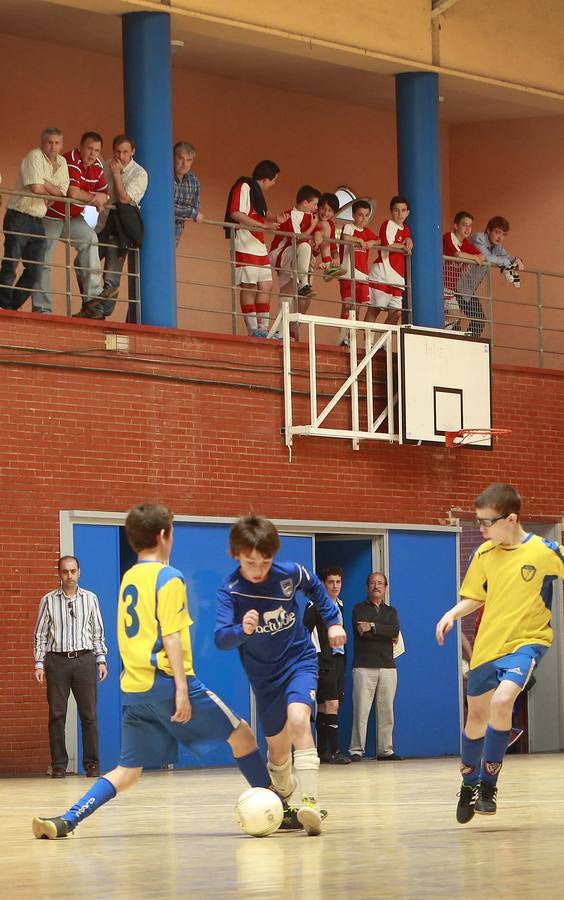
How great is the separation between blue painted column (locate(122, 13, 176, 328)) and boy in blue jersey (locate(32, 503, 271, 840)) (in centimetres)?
927

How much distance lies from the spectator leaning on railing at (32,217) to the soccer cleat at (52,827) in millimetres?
8368

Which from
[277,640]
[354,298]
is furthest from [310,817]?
[354,298]

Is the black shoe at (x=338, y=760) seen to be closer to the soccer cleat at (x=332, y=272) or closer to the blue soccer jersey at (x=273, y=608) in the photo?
the soccer cleat at (x=332, y=272)

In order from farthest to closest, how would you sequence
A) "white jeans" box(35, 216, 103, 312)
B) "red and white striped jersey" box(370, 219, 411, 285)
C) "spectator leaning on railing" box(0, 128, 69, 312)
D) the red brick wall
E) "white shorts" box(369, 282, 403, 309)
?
"red and white striped jersey" box(370, 219, 411, 285) < "white shorts" box(369, 282, 403, 309) < "white jeans" box(35, 216, 103, 312) < "spectator leaning on railing" box(0, 128, 69, 312) < the red brick wall

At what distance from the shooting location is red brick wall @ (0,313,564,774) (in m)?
15.7

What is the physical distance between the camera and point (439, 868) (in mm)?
6523

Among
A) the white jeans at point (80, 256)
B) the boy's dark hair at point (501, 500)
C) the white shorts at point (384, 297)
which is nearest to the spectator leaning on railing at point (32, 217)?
the white jeans at point (80, 256)

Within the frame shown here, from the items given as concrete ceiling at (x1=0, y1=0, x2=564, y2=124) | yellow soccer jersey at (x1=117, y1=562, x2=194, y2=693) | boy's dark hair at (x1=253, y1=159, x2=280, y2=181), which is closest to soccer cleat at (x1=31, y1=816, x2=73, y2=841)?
yellow soccer jersey at (x1=117, y1=562, x2=194, y2=693)

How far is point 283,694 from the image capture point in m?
8.55

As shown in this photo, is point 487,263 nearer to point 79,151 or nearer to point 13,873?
point 79,151

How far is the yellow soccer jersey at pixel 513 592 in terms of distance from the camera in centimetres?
866

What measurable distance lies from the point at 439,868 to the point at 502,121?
17884 mm

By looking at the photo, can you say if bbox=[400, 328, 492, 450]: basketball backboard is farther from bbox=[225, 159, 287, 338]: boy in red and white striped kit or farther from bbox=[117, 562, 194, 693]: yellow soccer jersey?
bbox=[117, 562, 194, 693]: yellow soccer jersey

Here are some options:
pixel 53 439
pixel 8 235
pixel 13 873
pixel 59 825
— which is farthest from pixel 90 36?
pixel 13 873
